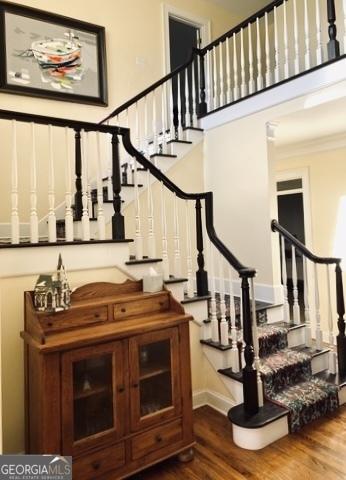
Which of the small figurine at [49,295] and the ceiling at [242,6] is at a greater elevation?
the ceiling at [242,6]

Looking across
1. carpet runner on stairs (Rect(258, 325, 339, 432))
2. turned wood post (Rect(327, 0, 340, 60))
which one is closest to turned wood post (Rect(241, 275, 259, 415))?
carpet runner on stairs (Rect(258, 325, 339, 432))

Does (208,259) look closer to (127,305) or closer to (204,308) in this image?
(204,308)

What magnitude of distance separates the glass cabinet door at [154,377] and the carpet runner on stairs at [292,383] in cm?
90

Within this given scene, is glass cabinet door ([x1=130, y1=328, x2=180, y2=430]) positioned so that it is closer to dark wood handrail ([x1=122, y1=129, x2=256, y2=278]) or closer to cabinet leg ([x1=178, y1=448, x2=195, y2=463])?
cabinet leg ([x1=178, y1=448, x2=195, y2=463])

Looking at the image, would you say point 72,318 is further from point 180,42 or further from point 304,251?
point 180,42

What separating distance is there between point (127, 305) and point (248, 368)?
104cm

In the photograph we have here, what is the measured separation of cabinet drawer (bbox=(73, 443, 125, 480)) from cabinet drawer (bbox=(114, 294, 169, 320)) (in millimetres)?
784

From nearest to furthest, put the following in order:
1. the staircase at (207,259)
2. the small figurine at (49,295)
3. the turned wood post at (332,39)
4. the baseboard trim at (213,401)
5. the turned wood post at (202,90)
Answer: the small figurine at (49,295) → the staircase at (207,259) → the baseboard trim at (213,401) → the turned wood post at (332,39) → the turned wood post at (202,90)

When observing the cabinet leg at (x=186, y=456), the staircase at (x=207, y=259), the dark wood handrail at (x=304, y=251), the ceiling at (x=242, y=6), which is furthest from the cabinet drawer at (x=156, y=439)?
the ceiling at (x=242, y=6)

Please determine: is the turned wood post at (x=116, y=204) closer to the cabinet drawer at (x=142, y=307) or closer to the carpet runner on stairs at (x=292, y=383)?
the cabinet drawer at (x=142, y=307)

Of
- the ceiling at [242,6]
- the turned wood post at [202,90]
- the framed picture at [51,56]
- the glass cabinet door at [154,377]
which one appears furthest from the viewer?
the ceiling at [242,6]

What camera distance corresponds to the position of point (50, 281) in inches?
83.4

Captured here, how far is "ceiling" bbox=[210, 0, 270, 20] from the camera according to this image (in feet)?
19.7

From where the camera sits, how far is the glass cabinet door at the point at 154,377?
2230 mm
